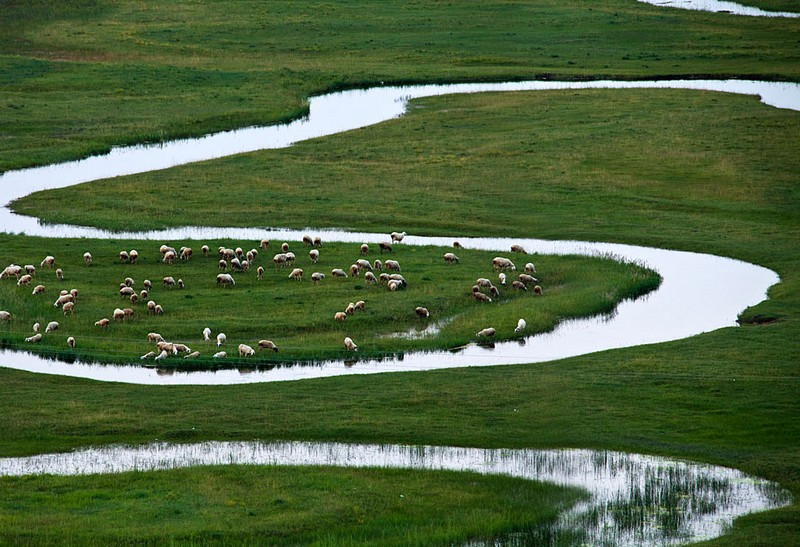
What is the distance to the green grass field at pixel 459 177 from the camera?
29.5m

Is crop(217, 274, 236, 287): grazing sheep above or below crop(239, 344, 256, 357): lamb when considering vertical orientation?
below

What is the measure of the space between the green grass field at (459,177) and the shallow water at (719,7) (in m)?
3.22

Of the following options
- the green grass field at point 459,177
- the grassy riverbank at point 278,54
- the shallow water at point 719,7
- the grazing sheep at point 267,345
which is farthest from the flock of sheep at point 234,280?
the shallow water at point 719,7

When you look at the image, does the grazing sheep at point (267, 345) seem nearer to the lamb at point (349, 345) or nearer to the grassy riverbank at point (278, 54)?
the lamb at point (349, 345)

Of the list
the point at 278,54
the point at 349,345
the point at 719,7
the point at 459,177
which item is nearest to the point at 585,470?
the point at 349,345

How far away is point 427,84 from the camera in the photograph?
90.1 meters

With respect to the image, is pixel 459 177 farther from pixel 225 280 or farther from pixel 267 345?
pixel 267 345

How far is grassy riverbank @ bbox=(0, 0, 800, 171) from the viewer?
7594 centimetres

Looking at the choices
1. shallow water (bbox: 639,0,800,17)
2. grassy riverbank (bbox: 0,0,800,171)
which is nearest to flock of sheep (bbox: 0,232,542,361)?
grassy riverbank (bbox: 0,0,800,171)

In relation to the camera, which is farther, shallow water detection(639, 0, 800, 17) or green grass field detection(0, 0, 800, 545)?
shallow water detection(639, 0, 800, 17)

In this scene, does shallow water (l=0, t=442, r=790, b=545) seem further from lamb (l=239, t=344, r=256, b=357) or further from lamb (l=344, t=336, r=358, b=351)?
lamb (l=344, t=336, r=358, b=351)

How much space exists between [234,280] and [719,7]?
100562 mm

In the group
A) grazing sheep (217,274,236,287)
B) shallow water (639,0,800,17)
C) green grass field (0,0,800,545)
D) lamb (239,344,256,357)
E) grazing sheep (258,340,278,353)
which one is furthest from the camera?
shallow water (639,0,800,17)

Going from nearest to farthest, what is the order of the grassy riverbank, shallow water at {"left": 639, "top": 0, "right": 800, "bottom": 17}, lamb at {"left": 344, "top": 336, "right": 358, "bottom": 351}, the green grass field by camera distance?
Answer: the green grass field < lamb at {"left": 344, "top": 336, "right": 358, "bottom": 351} < the grassy riverbank < shallow water at {"left": 639, "top": 0, "right": 800, "bottom": 17}
